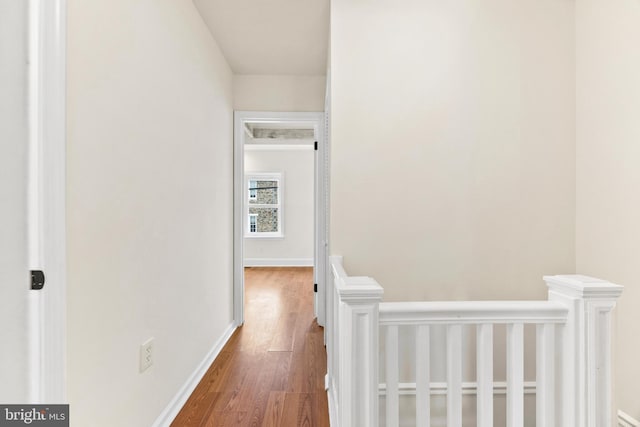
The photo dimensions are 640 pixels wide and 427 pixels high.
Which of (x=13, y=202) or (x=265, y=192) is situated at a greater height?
(x=265, y=192)

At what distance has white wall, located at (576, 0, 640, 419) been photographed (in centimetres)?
154

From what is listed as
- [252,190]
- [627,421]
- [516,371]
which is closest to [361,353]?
[516,371]

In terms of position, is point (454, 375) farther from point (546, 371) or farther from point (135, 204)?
point (135, 204)

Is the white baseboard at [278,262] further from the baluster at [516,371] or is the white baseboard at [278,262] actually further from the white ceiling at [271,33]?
the baluster at [516,371]

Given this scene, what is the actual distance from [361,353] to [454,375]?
36 centimetres

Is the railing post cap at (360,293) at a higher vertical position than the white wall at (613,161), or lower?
lower

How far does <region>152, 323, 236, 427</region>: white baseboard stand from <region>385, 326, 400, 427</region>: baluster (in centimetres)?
124

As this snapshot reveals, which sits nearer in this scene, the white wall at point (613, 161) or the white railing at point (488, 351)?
the white railing at point (488, 351)

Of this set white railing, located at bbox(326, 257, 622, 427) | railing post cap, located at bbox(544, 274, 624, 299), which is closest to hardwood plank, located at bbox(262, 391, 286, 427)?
white railing, located at bbox(326, 257, 622, 427)

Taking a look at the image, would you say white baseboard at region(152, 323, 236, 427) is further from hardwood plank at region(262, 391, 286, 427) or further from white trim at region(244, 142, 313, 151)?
white trim at region(244, 142, 313, 151)

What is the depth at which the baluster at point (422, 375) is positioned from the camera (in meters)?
1.18

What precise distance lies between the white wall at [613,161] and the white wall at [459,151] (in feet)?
0.25

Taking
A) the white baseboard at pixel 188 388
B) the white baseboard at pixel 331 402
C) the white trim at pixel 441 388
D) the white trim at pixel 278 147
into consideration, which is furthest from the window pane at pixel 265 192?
the white trim at pixel 441 388

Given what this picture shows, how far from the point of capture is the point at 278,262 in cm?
686
